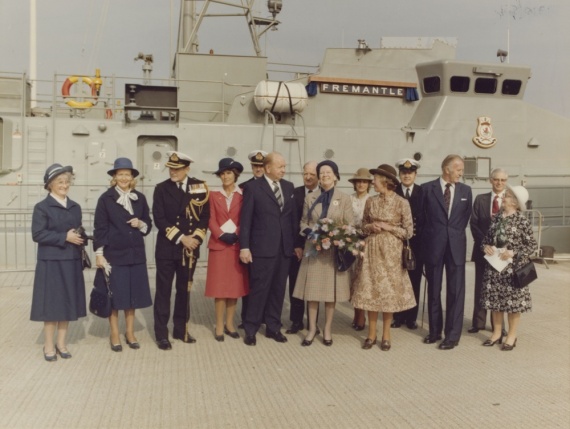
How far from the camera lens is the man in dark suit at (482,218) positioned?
586 cm

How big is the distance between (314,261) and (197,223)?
1153 mm

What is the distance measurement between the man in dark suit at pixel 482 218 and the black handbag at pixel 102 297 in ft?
11.7

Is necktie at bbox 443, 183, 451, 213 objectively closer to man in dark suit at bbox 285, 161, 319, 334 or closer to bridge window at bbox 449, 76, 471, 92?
man in dark suit at bbox 285, 161, 319, 334

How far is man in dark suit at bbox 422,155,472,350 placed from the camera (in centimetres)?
545

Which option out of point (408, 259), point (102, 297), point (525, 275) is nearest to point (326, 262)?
point (408, 259)

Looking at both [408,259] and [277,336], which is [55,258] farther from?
[408,259]

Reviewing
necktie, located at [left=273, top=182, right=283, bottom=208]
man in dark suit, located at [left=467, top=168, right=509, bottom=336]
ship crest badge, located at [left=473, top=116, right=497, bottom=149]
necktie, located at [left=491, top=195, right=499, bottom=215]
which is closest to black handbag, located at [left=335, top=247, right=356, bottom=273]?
necktie, located at [left=273, top=182, right=283, bottom=208]

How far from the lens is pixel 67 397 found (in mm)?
3980

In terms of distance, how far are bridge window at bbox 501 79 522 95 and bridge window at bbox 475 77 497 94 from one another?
0.25m

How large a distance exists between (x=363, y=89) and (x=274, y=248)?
7280mm

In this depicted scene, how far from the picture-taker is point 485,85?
1202 centimetres

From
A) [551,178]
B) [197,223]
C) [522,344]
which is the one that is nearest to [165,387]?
[197,223]

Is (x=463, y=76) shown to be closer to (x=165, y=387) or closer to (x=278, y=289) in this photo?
(x=278, y=289)

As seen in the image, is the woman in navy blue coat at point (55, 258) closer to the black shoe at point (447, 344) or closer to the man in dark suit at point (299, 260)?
the man in dark suit at point (299, 260)
